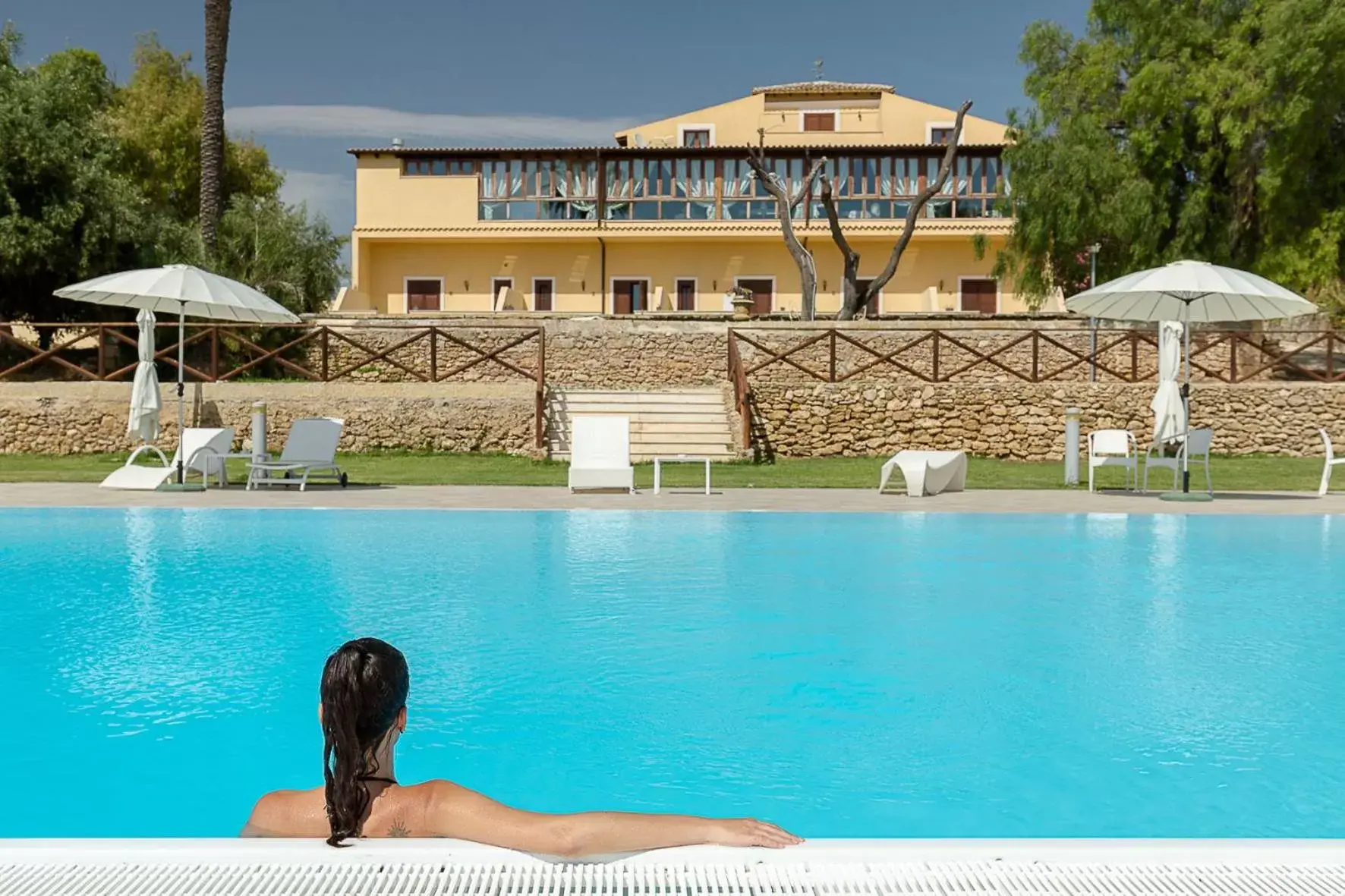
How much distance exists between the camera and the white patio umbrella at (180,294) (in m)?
13.0

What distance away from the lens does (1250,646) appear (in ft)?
19.6

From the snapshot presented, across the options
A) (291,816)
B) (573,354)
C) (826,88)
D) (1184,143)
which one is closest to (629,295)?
(826,88)

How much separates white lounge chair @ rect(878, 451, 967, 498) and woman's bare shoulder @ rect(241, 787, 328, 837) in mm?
11000

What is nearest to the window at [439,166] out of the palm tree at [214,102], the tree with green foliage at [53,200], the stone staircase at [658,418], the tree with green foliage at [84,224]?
the tree with green foliage at [84,224]

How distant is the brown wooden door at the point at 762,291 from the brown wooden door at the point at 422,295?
31.8ft

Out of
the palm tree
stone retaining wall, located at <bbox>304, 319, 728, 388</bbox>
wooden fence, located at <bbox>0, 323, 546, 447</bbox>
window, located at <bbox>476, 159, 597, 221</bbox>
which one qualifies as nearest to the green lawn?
wooden fence, located at <bbox>0, 323, 546, 447</bbox>

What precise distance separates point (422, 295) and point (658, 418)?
19.6 m

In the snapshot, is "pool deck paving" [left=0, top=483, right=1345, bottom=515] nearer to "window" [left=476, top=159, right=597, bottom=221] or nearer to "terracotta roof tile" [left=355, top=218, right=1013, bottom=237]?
"terracotta roof tile" [left=355, top=218, right=1013, bottom=237]

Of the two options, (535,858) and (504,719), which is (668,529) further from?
(535,858)

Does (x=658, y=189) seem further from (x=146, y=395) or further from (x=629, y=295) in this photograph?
(x=146, y=395)

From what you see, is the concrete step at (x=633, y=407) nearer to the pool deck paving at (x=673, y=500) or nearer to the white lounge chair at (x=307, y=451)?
the pool deck paving at (x=673, y=500)

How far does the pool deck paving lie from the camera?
11398 millimetres

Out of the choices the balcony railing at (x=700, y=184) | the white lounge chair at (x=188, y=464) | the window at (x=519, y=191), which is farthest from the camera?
the window at (x=519, y=191)

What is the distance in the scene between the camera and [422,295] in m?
37.3
